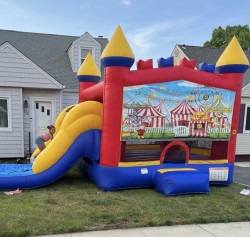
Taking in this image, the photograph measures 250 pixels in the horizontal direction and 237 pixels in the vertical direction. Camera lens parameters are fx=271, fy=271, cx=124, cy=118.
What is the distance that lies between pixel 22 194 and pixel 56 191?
0.70 metres

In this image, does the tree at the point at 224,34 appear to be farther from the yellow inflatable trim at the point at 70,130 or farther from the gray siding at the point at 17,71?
the yellow inflatable trim at the point at 70,130

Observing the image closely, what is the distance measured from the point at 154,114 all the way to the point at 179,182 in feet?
5.28

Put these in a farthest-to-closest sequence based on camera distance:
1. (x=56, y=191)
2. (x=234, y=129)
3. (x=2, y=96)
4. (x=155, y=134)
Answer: (x=2, y=96) < (x=234, y=129) < (x=155, y=134) < (x=56, y=191)

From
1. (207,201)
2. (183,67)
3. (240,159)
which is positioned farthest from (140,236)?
(240,159)

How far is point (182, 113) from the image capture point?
6.52 meters

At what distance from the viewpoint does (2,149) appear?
920 centimetres

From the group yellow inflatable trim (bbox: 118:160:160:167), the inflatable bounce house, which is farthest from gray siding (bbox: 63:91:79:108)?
yellow inflatable trim (bbox: 118:160:160:167)

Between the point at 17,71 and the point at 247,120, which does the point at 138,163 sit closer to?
the point at 17,71

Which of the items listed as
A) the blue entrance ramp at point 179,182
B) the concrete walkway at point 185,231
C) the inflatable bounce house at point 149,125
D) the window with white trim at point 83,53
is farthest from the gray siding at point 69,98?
the concrete walkway at point 185,231

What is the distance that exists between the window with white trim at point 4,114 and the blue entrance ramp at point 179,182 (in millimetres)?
5721

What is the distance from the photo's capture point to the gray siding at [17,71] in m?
8.98

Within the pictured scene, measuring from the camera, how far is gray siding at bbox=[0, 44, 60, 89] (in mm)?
8984

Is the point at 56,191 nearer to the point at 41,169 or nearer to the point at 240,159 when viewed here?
the point at 41,169

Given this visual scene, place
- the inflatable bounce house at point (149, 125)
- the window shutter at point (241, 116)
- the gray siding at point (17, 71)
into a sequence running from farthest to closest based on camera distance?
the window shutter at point (241, 116), the gray siding at point (17, 71), the inflatable bounce house at point (149, 125)
